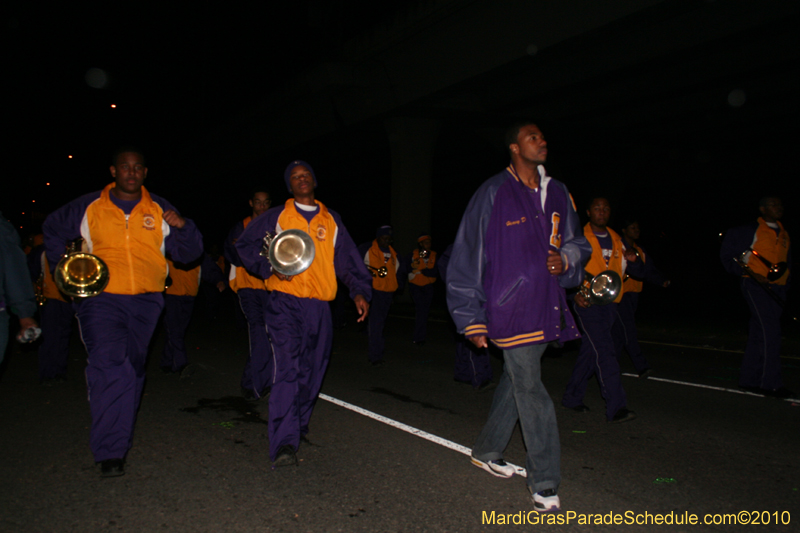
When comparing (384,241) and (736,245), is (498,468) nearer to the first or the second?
(736,245)

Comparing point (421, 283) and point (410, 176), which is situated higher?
point (410, 176)

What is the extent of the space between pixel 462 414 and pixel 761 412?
3044 mm

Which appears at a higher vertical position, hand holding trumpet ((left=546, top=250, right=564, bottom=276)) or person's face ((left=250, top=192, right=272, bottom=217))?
person's face ((left=250, top=192, right=272, bottom=217))

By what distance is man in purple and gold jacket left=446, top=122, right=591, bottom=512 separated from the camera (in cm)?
378

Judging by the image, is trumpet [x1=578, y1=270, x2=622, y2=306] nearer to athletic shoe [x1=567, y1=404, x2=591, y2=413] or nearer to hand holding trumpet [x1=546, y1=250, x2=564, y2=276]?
athletic shoe [x1=567, y1=404, x2=591, y2=413]

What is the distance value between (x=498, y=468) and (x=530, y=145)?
7.18 ft

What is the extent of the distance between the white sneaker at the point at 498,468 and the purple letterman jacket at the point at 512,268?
979 millimetres

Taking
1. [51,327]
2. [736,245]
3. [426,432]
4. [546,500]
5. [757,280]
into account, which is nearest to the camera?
[546,500]

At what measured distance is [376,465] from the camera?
185 inches

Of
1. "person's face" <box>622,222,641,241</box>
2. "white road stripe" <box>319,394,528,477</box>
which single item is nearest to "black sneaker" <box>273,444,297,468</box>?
"white road stripe" <box>319,394,528,477</box>

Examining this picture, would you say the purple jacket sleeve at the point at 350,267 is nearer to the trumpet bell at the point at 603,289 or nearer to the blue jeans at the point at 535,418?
the blue jeans at the point at 535,418

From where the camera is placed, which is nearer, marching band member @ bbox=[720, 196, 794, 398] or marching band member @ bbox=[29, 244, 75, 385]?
marching band member @ bbox=[720, 196, 794, 398]

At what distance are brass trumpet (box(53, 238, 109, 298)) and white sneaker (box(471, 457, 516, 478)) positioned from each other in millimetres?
3080

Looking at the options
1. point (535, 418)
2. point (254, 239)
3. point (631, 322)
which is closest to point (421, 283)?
point (631, 322)
